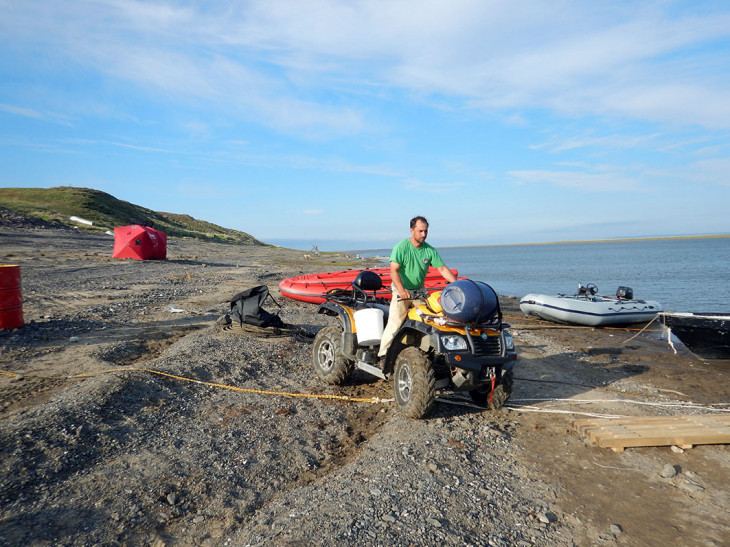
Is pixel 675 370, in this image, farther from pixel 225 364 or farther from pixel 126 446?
pixel 126 446

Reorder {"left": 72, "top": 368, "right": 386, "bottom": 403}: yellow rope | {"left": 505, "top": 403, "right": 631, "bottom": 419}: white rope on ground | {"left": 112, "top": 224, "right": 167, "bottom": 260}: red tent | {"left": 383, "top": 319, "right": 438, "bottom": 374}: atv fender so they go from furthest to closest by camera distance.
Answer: {"left": 112, "top": 224, "right": 167, "bottom": 260}: red tent → {"left": 72, "top": 368, "right": 386, "bottom": 403}: yellow rope → {"left": 505, "top": 403, "right": 631, "bottom": 419}: white rope on ground → {"left": 383, "top": 319, "right": 438, "bottom": 374}: atv fender

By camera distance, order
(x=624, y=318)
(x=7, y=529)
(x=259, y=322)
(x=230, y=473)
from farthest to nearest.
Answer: (x=624, y=318) → (x=259, y=322) → (x=230, y=473) → (x=7, y=529)

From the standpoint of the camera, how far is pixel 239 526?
3.43m

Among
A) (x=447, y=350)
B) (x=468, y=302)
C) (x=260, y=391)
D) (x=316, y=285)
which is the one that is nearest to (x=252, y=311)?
(x=260, y=391)

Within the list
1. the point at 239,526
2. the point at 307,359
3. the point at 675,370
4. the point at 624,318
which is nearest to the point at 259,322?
the point at 307,359

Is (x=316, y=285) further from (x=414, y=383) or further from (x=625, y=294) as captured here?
(x=625, y=294)

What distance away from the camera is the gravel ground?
3.39 m

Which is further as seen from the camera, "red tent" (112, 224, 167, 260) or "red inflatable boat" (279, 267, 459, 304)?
"red tent" (112, 224, 167, 260)

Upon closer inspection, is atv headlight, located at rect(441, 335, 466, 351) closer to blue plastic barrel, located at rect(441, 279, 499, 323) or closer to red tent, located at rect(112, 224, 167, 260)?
blue plastic barrel, located at rect(441, 279, 499, 323)

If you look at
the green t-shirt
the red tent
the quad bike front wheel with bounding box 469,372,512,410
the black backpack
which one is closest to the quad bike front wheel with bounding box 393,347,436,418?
the quad bike front wheel with bounding box 469,372,512,410

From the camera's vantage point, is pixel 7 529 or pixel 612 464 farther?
pixel 612 464

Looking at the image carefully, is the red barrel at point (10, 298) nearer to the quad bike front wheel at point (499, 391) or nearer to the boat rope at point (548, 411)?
the quad bike front wheel at point (499, 391)

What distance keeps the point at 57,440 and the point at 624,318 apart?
14.5 m

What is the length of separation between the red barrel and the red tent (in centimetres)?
1620
